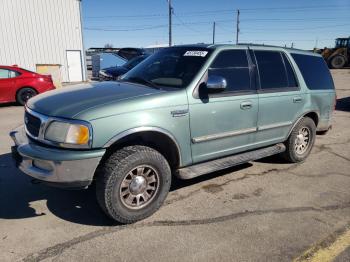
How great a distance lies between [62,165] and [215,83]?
1864 mm

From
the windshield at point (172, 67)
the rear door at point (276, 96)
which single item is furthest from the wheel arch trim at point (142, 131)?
the rear door at point (276, 96)

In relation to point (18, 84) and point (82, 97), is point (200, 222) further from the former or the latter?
point (18, 84)

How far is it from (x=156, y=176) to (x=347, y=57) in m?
36.1

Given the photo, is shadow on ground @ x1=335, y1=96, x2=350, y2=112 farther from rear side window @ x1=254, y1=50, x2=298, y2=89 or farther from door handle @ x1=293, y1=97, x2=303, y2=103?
rear side window @ x1=254, y1=50, x2=298, y2=89

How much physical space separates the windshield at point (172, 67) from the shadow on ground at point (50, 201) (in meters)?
1.44

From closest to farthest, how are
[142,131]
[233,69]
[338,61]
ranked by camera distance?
[142,131]
[233,69]
[338,61]

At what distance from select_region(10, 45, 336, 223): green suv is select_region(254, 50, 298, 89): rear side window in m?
0.02

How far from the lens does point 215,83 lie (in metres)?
3.71

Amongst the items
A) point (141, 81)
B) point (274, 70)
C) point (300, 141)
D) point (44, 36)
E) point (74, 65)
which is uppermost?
point (44, 36)

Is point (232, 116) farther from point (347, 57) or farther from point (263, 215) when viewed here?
point (347, 57)

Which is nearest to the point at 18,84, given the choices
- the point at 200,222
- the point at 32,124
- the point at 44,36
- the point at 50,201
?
the point at 50,201

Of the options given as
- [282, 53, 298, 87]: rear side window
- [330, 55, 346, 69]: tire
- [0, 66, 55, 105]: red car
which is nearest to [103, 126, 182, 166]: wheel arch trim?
[282, 53, 298, 87]: rear side window

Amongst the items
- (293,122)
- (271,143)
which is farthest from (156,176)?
(293,122)

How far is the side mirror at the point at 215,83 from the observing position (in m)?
3.70
